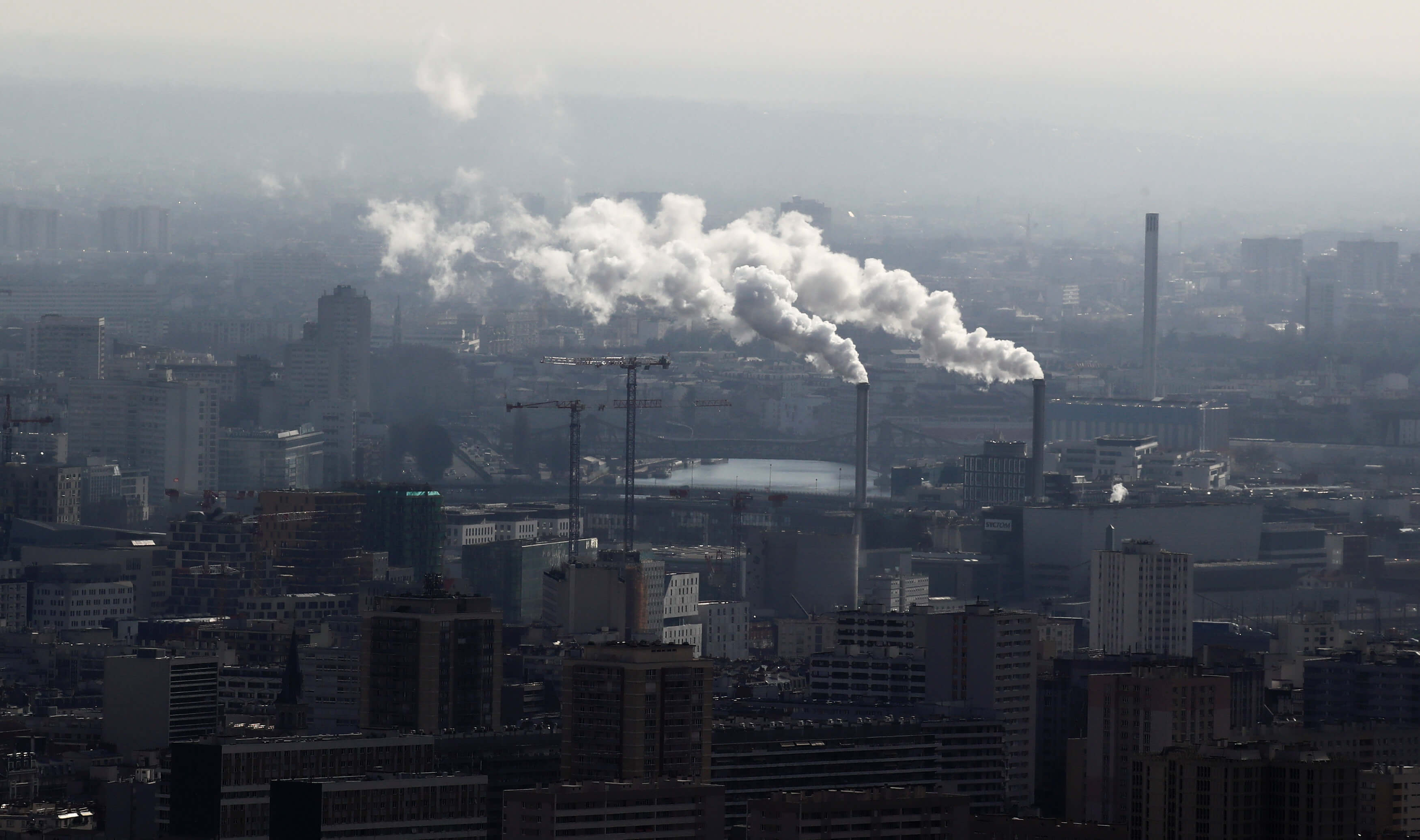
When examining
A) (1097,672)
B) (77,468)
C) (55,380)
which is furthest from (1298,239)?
(1097,672)

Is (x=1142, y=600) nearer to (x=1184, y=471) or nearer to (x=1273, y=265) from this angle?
(x=1184, y=471)

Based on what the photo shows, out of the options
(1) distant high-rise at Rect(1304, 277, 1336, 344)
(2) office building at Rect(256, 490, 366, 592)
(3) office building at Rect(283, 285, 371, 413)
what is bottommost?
(2) office building at Rect(256, 490, 366, 592)

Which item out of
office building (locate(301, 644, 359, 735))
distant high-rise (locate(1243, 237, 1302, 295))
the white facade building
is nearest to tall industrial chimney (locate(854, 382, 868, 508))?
the white facade building

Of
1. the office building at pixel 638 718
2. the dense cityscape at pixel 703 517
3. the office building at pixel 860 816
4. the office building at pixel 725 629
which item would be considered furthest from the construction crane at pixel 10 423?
the office building at pixel 860 816

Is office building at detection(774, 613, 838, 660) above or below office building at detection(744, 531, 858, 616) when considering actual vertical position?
below

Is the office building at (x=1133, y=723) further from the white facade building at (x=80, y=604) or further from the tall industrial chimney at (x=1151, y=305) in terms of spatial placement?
the tall industrial chimney at (x=1151, y=305)

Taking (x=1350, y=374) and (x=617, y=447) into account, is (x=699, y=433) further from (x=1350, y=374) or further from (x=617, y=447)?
(x=1350, y=374)

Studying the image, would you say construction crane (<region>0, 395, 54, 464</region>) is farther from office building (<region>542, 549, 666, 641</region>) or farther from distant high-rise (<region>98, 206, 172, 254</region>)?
distant high-rise (<region>98, 206, 172, 254</region>)

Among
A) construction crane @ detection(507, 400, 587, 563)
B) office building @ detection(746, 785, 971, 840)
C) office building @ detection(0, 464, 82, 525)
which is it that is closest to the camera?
office building @ detection(746, 785, 971, 840)
